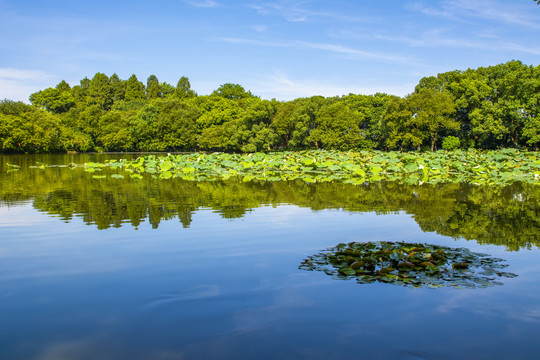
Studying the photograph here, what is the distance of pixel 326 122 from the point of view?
58.3 m

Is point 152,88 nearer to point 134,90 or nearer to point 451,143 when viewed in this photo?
point 134,90

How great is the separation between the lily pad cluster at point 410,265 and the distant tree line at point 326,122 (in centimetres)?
4136

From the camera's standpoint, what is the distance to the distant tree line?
4519 cm

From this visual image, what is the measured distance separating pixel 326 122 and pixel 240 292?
5475cm

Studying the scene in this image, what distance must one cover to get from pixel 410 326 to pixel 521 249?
3.85m

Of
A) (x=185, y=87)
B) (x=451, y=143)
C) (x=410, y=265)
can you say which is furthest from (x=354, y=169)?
(x=185, y=87)

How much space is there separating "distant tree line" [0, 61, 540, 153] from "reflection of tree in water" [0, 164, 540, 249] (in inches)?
1265

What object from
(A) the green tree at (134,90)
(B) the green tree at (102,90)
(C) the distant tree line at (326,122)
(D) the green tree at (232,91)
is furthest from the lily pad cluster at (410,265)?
(B) the green tree at (102,90)

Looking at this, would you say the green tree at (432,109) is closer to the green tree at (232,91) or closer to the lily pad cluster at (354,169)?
the lily pad cluster at (354,169)

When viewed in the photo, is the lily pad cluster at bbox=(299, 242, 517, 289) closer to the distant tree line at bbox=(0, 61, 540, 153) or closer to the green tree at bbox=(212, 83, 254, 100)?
the distant tree line at bbox=(0, 61, 540, 153)

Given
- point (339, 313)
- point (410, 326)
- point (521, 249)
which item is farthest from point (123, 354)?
point (521, 249)

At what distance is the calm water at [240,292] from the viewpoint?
12.0 feet

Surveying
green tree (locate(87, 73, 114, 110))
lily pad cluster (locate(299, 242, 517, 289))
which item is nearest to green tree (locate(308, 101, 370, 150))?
lily pad cluster (locate(299, 242, 517, 289))

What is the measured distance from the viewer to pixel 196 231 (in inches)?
321
